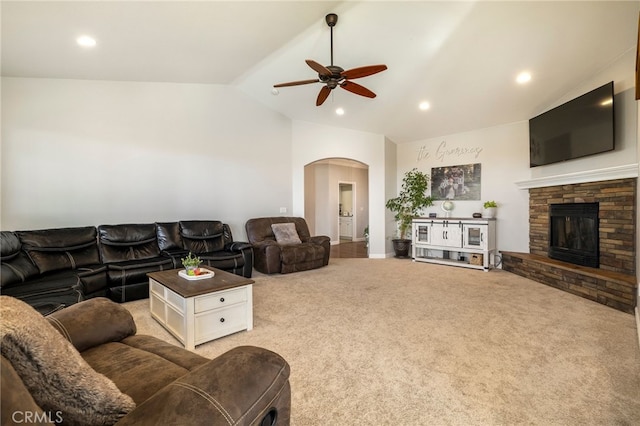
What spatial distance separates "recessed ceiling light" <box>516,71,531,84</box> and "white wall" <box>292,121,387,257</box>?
2.80 m

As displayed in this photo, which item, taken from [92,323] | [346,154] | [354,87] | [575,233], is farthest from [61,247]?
[575,233]

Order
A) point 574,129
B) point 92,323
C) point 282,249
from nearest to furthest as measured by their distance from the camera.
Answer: point 92,323, point 574,129, point 282,249

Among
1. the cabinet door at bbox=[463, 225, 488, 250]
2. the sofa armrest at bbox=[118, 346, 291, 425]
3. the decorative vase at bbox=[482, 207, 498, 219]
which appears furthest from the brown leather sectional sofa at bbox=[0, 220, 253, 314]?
the decorative vase at bbox=[482, 207, 498, 219]

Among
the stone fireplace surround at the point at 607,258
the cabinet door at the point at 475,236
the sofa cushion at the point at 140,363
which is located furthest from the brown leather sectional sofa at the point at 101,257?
the stone fireplace surround at the point at 607,258

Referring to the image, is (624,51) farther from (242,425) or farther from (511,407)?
(242,425)

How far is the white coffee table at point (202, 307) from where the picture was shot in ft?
7.66

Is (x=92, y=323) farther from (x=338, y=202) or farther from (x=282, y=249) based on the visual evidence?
(x=338, y=202)

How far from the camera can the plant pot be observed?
651cm

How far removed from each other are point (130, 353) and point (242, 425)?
861mm

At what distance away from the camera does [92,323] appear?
57.6 inches

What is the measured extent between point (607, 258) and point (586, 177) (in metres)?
1.08

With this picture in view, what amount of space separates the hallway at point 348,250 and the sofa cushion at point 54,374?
6.11 m

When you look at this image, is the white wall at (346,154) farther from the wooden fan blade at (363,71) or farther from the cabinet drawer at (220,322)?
the cabinet drawer at (220,322)

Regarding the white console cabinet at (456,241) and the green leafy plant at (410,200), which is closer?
the white console cabinet at (456,241)
